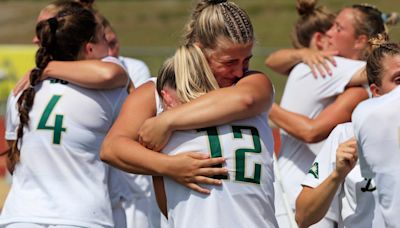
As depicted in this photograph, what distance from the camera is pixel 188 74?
12.0 ft

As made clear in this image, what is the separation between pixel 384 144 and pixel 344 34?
6.61 feet

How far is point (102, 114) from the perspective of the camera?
468 centimetres

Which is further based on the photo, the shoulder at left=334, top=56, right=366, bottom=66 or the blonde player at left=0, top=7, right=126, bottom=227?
the shoulder at left=334, top=56, right=366, bottom=66

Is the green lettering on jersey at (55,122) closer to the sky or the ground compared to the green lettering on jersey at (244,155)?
closer to the ground

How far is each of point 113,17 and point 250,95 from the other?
23725 millimetres

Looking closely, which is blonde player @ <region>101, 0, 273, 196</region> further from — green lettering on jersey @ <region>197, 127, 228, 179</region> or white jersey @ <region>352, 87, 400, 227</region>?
white jersey @ <region>352, 87, 400, 227</region>

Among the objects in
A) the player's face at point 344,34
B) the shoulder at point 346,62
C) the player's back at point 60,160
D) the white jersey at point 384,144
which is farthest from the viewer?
the player's face at point 344,34

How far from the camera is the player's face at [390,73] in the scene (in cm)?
377

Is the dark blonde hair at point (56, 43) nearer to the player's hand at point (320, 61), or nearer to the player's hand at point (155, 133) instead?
the player's hand at point (155, 133)

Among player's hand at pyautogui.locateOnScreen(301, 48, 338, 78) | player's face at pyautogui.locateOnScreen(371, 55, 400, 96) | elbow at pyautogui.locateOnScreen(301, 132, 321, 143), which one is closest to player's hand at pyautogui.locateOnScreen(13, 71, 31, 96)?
elbow at pyautogui.locateOnScreen(301, 132, 321, 143)

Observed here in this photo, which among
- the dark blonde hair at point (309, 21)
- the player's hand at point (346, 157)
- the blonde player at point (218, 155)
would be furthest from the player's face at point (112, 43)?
the player's hand at point (346, 157)

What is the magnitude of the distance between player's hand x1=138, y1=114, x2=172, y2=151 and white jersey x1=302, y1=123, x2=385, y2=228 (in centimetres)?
74

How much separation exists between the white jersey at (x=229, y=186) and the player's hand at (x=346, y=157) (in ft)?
0.99

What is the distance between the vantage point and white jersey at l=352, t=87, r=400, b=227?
3504mm
